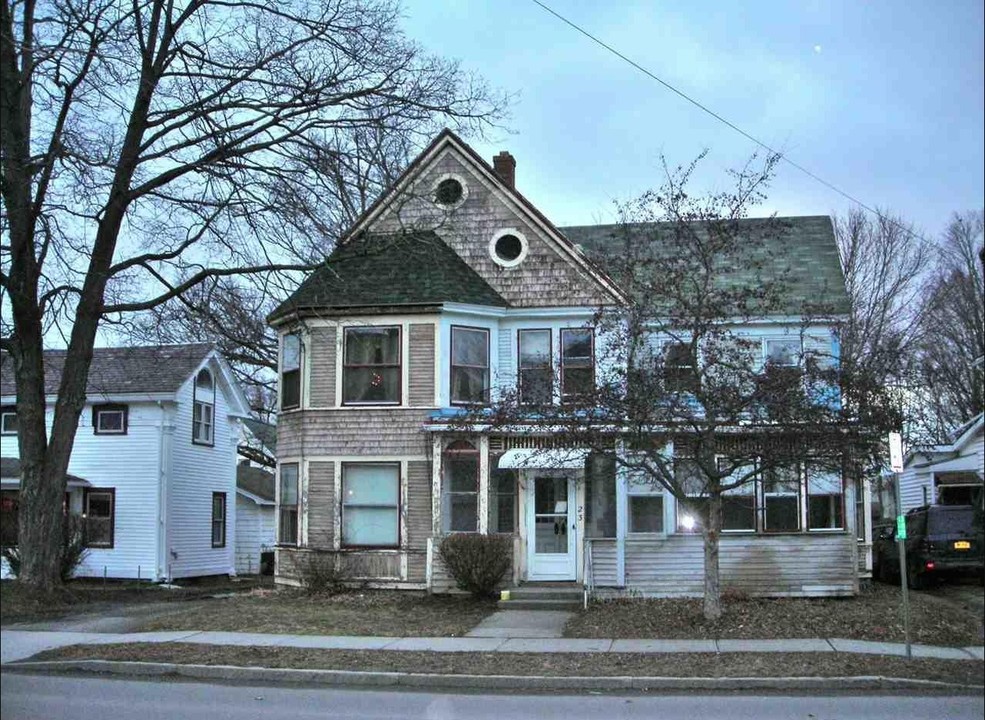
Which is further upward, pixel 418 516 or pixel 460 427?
pixel 460 427

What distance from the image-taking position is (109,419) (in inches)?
1062

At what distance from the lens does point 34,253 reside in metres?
14.8

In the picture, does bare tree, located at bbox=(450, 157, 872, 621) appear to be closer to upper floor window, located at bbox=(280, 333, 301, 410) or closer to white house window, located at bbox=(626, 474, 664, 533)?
white house window, located at bbox=(626, 474, 664, 533)

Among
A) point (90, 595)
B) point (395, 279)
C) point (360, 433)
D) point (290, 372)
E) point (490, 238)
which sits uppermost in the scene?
point (490, 238)

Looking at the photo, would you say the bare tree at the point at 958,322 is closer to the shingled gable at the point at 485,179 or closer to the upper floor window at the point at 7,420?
the shingled gable at the point at 485,179

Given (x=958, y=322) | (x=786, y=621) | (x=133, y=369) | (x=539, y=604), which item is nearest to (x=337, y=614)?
(x=539, y=604)

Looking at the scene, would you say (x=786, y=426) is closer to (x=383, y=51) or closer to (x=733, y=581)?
(x=733, y=581)

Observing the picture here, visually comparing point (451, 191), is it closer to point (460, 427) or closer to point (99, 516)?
point (460, 427)

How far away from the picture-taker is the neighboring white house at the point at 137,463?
26234 millimetres

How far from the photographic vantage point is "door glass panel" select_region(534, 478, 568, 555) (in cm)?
1947

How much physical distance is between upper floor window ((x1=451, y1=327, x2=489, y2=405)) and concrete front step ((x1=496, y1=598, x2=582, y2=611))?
4.20 meters

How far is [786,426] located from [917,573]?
8.89 meters

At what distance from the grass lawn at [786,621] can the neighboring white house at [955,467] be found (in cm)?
1217

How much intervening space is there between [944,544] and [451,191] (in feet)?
42.4
